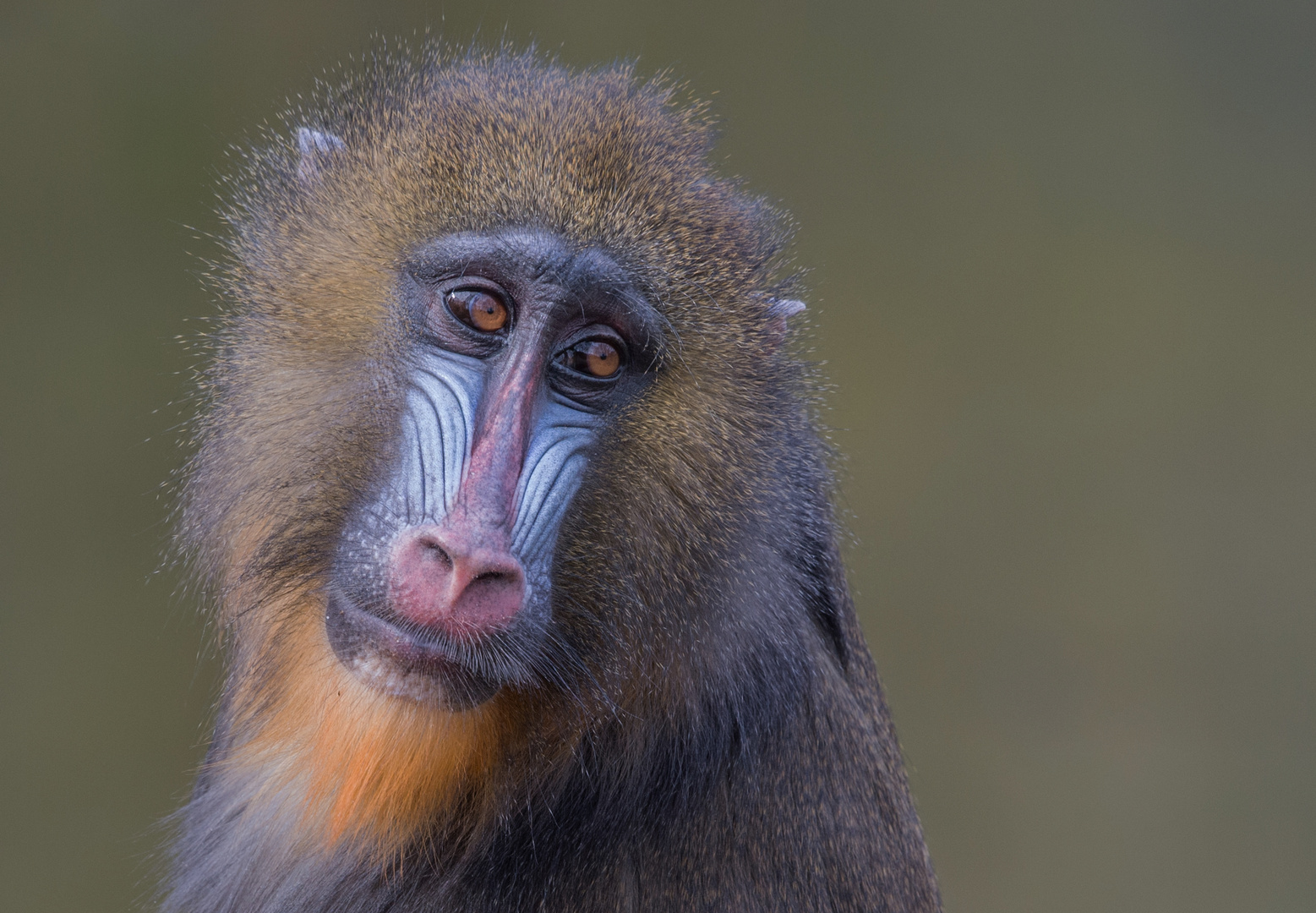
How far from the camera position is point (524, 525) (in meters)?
2.31

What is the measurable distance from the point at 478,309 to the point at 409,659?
0.72 metres

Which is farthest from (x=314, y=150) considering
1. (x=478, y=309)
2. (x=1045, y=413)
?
(x=1045, y=413)

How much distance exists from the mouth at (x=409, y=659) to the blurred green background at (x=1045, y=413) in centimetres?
406

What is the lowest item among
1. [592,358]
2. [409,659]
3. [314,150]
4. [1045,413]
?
[409,659]

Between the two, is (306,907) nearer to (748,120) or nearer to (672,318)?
(672,318)

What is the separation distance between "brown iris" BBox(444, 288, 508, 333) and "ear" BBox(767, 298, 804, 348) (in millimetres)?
661

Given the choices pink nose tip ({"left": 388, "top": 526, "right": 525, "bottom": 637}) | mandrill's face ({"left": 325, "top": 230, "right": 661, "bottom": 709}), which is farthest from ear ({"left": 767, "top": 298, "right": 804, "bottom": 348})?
pink nose tip ({"left": 388, "top": 526, "right": 525, "bottom": 637})

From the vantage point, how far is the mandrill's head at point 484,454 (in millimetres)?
2363

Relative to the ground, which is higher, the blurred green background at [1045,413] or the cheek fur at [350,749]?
the blurred green background at [1045,413]

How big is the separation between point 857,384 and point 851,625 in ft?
10.5

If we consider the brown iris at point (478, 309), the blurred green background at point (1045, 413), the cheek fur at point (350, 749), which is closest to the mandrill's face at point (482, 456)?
the brown iris at point (478, 309)

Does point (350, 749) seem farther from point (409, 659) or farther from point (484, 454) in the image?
point (484, 454)

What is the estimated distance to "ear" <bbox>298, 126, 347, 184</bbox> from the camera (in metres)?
2.92

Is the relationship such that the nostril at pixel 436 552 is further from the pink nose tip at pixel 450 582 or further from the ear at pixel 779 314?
the ear at pixel 779 314
